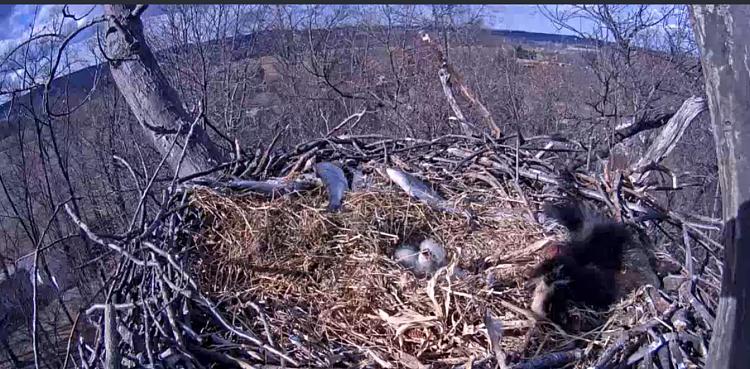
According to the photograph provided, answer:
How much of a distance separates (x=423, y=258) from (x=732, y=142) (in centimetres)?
134

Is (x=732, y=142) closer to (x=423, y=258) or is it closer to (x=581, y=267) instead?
(x=581, y=267)

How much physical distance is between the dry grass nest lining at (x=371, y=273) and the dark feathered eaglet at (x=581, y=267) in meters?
0.06

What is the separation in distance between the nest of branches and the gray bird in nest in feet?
0.11

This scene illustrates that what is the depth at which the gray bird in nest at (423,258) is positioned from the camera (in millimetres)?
2113

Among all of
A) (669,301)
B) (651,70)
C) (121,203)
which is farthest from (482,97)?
(669,301)

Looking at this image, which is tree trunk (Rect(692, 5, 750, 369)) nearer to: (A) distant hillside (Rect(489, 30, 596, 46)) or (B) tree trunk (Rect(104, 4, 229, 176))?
(B) tree trunk (Rect(104, 4, 229, 176))

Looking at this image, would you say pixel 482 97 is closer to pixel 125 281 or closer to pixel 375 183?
pixel 375 183

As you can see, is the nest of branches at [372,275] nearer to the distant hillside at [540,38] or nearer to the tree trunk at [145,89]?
the tree trunk at [145,89]

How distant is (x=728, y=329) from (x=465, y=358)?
86 centimetres

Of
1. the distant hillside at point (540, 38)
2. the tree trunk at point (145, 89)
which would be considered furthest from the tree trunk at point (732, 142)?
the distant hillside at point (540, 38)

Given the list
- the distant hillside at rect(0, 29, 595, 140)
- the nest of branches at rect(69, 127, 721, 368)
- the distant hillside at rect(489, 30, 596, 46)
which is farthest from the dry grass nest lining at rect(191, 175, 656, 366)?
the distant hillside at rect(489, 30, 596, 46)

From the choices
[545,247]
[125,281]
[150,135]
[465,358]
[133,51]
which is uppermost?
[133,51]

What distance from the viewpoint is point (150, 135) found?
10.00 ft

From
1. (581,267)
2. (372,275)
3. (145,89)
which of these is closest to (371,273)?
(372,275)
